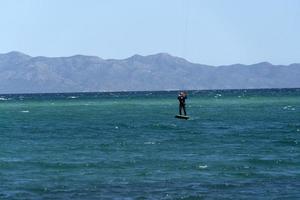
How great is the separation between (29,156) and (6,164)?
419 cm

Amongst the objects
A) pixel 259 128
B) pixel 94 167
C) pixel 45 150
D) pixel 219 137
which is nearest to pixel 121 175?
pixel 94 167

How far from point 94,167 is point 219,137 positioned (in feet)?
66.5

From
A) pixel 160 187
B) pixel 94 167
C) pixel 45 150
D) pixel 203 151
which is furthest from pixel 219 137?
pixel 160 187

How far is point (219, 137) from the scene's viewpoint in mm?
56000

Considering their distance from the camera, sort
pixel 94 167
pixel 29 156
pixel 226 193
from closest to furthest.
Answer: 1. pixel 226 193
2. pixel 94 167
3. pixel 29 156

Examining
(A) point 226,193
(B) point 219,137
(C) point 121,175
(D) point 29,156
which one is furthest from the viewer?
(B) point 219,137

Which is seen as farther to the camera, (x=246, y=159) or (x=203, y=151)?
(x=203, y=151)

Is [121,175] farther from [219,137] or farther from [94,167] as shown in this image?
[219,137]

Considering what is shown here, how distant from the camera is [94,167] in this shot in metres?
37.4

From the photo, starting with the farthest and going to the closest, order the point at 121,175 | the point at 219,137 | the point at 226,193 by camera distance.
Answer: the point at 219,137, the point at 121,175, the point at 226,193

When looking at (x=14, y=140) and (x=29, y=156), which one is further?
(x=14, y=140)

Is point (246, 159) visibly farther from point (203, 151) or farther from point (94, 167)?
point (94, 167)

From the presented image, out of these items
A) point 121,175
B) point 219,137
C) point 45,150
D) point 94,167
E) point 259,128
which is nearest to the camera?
point 121,175

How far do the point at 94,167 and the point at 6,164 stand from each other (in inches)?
203
